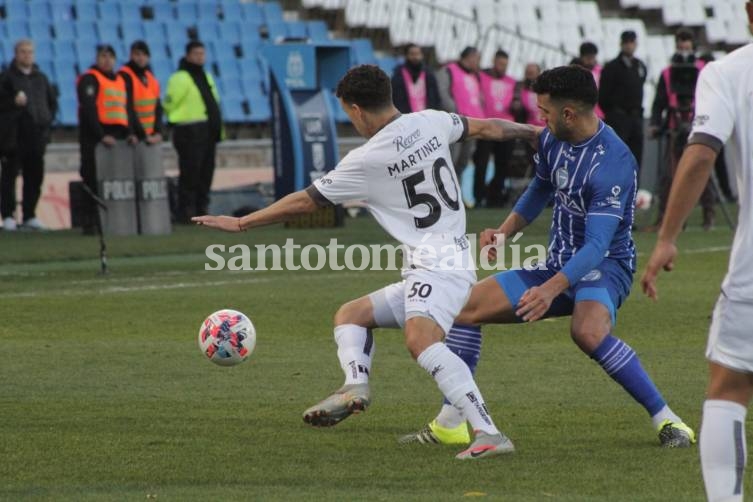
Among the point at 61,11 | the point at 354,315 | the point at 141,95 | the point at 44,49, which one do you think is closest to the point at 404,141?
the point at 354,315

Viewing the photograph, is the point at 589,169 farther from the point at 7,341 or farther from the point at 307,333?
the point at 7,341

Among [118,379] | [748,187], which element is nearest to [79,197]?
[118,379]

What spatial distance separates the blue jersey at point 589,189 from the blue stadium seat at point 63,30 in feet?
56.8

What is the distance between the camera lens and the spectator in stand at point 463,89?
2222cm

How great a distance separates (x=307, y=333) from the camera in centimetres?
1069

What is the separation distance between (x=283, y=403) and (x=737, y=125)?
3763 mm

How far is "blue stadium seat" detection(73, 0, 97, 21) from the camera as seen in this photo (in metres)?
24.1

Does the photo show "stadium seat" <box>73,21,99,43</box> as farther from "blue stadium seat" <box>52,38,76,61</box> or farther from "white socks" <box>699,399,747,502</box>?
"white socks" <box>699,399,747,502</box>

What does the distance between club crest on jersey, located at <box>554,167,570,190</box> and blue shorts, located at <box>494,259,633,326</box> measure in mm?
385

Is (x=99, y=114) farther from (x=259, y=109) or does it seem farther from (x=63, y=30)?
(x=259, y=109)

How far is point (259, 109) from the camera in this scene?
24922 mm

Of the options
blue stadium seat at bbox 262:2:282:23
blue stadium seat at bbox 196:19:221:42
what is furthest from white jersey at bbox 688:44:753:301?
blue stadium seat at bbox 262:2:282:23

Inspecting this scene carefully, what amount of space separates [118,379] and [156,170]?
10199mm

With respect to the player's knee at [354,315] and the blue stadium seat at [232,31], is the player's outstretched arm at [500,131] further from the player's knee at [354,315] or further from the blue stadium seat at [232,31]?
the blue stadium seat at [232,31]
